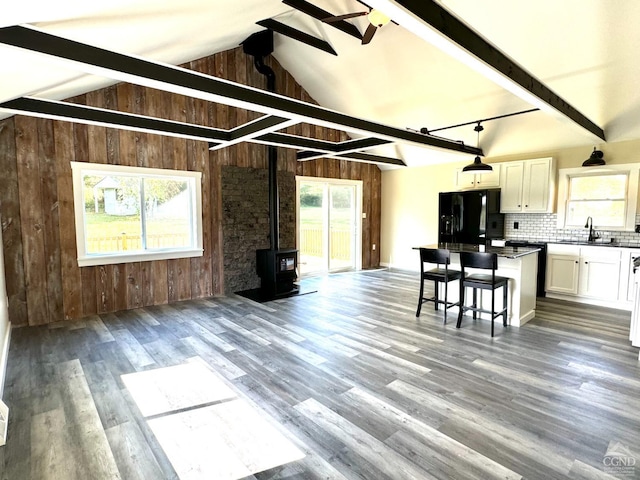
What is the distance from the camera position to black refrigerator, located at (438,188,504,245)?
6254mm

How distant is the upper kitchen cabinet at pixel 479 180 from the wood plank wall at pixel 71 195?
12.7 ft

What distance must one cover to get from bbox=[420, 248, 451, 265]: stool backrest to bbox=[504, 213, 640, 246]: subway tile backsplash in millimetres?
2906

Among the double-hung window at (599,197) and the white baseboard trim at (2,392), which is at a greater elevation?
the double-hung window at (599,197)

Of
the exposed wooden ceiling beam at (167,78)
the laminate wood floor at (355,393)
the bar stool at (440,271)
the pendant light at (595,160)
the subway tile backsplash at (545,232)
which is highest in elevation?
the exposed wooden ceiling beam at (167,78)

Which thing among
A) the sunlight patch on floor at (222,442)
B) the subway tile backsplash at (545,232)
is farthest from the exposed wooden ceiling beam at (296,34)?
the sunlight patch on floor at (222,442)

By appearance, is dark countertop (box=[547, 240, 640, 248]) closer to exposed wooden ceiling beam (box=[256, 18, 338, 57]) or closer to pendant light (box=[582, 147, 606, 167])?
pendant light (box=[582, 147, 606, 167])

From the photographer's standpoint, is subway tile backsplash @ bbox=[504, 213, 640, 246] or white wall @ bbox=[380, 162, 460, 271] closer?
subway tile backsplash @ bbox=[504, 213, 640, 246]

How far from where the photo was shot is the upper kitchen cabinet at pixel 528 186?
19.0ft

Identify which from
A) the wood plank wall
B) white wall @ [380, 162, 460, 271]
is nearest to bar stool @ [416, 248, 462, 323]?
white wall @ [380, 162, 460, 271]

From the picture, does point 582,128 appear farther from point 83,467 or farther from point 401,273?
point 83,467

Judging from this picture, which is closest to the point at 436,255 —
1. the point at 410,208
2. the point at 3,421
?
the point at 410,208

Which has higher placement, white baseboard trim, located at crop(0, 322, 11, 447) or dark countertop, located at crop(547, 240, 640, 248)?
dark countertop, located at crop(547, 240, 640, 248)

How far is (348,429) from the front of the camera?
7.39ft

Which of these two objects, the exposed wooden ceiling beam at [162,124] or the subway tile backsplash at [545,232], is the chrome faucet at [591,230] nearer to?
the subway tile backsplash at [545,232]
